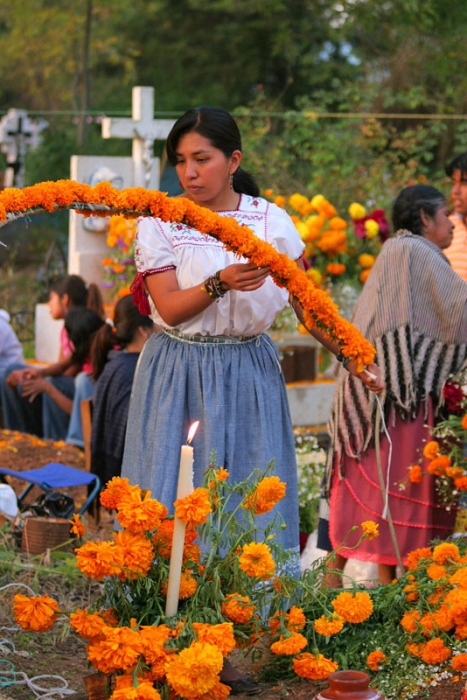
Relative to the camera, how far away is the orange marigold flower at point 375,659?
308 cm

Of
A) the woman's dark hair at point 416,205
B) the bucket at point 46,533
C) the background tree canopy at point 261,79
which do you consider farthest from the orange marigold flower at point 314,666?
the background tree canopy at point 261,79

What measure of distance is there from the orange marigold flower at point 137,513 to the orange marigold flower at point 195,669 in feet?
1.05

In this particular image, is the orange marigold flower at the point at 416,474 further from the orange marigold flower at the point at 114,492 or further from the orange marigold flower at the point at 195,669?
the orange marigold flower at the point at 195,669

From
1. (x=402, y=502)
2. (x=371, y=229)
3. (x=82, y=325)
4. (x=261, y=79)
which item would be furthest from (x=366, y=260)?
(x=261, y=79)

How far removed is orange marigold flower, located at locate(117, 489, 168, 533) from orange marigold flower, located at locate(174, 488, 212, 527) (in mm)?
93

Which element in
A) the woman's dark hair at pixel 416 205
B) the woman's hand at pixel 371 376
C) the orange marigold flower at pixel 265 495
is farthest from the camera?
the woman's dark hair at pixel 416 205

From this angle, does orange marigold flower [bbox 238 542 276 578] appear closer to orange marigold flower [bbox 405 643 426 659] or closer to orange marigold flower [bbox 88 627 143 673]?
orange marigold flower [bbox 88 627 143 673]

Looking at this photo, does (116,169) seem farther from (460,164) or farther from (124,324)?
(460,164)

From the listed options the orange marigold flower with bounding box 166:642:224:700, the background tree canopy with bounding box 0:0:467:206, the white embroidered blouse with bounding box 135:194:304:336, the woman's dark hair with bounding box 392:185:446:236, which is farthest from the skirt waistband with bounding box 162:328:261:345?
the background tree canopy with bounding box 0:0:467:206

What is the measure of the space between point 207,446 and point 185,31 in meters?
23.0

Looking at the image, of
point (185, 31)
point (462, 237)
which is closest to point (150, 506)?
point (462, 237)

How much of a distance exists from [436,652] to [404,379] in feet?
5.27

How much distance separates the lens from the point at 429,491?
4.45 m

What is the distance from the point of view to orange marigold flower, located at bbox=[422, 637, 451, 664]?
2953 mm
